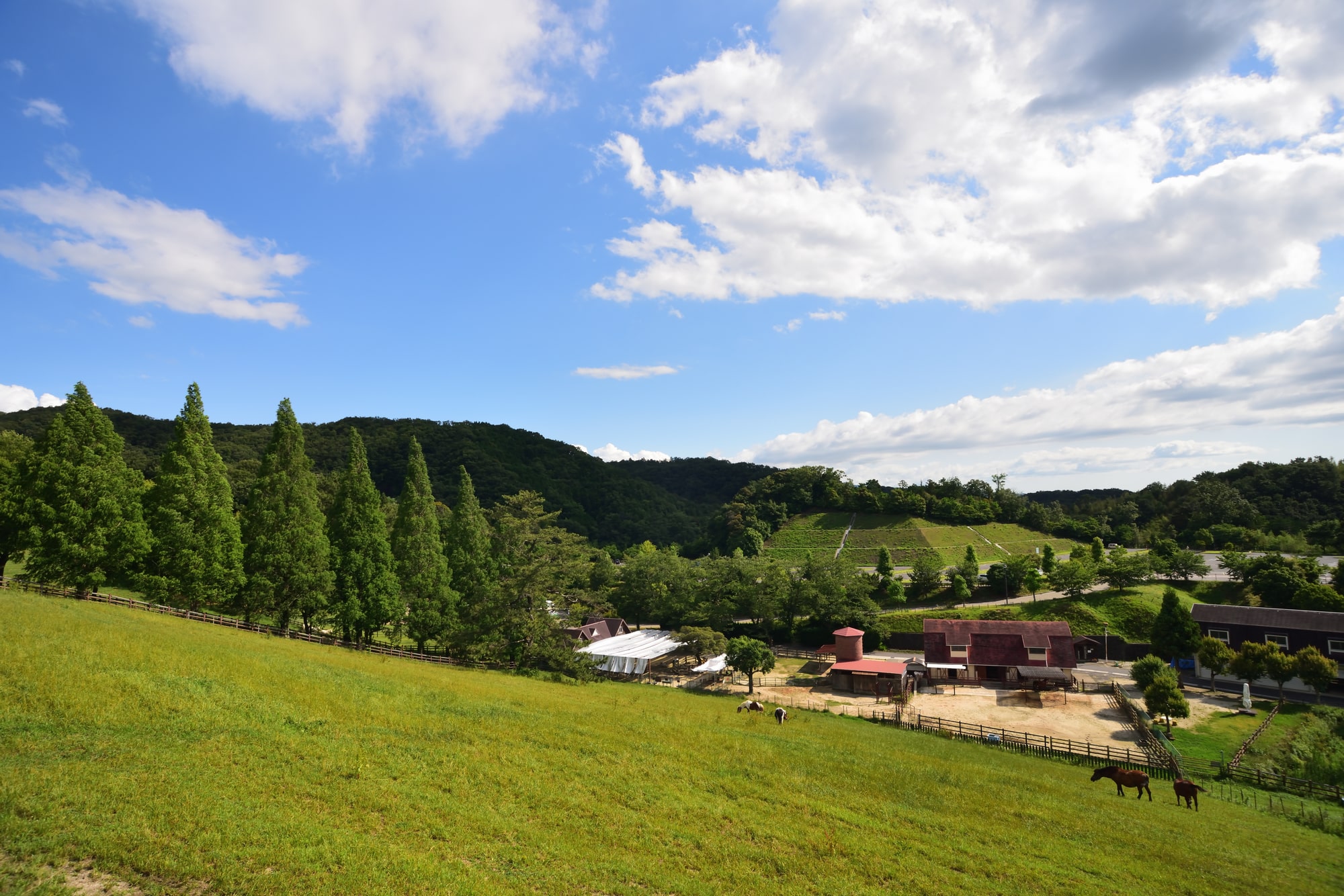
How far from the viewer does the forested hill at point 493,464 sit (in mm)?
109000

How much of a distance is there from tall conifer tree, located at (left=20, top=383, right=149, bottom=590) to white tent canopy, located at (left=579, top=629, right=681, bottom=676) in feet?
77.5

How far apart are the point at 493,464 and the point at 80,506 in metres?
108

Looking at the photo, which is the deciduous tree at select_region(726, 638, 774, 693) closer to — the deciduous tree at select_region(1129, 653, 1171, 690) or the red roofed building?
the red roofed building

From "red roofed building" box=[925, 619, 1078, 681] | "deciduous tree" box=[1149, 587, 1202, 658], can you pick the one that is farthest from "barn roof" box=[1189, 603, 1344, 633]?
"red roofed building" box=[925, 619, 1078, 681]

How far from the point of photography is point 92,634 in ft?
52.1

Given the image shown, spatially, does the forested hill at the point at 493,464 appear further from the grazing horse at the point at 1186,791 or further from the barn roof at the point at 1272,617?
the grazing horse at the point at 1186,791

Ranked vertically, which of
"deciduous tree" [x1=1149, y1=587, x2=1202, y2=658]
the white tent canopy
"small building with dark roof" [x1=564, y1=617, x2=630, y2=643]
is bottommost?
"small building with dark roof" [x1=564, y1=617, x2=630, y2=643]

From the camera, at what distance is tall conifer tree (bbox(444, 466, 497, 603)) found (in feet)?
123

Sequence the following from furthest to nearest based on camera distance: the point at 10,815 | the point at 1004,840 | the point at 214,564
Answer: the point at 214,564
the point at 1004,840
the point at 10,815

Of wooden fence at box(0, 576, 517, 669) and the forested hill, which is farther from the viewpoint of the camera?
the forested hill

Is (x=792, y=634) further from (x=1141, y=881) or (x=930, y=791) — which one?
(x=1141, y=881)

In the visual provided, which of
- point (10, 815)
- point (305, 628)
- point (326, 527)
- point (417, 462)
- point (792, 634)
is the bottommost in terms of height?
point (792, 634)

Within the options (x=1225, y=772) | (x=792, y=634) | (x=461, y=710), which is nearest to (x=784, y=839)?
(x=461, y=710)

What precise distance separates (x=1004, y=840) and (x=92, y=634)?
A: 23.7m
